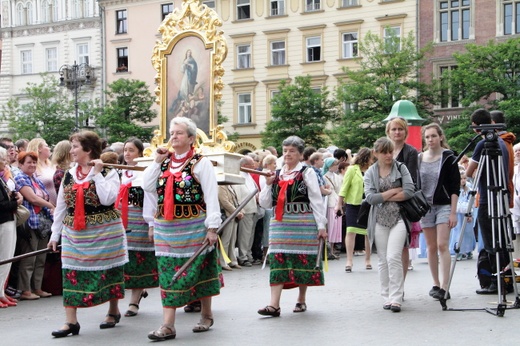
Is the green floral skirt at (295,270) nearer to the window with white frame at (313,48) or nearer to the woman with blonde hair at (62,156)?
the woman with blonde hair at (62,156)

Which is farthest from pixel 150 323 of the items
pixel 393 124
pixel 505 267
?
pixel 505 267

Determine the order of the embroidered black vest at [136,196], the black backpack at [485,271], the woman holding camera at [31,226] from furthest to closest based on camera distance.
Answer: the woman holding camera at [31,226]
the black backpack at [485,271]
the embroidered black vest at [136,196]

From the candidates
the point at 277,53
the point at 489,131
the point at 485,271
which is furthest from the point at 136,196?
the point at 277,53

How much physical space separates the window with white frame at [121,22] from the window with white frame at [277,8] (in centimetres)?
1172

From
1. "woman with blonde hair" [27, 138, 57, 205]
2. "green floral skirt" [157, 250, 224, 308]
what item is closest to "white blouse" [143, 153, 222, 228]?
"green floral skirt" [157, 250, 224, 308]

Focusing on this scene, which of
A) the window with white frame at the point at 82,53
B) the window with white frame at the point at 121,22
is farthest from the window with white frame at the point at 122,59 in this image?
the window with white frame at the point at 82,53

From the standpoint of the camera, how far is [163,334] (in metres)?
8.46

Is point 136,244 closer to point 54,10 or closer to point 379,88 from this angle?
point 379,88

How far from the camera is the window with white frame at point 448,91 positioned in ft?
157

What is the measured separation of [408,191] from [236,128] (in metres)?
47.7

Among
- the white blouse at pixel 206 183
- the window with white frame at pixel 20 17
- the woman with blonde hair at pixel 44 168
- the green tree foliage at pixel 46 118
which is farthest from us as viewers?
the window with white frame at pixel 20 17

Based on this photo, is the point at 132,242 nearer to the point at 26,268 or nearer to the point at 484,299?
the point at 26,268

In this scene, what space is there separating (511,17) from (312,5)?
12211 millimetres

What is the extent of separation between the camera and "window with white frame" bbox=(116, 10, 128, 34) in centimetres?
6309
